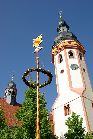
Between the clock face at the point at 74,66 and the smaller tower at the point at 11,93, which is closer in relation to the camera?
the clock face at the point at 74,66

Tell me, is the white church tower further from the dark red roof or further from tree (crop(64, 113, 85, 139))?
the dark red roof

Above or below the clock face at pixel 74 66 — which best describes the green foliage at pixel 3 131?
below

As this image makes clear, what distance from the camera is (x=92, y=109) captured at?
38.1 m

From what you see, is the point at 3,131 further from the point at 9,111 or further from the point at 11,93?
the point at 11,93

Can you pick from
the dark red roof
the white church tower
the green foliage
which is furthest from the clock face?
the green foliage

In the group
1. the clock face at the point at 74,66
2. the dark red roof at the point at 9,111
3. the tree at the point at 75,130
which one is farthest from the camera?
the dark red roof at the point at 9,111

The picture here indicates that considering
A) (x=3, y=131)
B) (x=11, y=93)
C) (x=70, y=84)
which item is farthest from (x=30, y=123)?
(x=11, y=93)

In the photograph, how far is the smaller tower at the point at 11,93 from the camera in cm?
5699

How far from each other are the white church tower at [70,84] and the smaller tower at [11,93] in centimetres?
1485

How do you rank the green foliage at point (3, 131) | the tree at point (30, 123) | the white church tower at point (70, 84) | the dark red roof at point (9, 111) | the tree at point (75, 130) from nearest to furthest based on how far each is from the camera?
the tree at point (30, 123) → the green foliage at point (3, 131) → the tree at point (75, 130) → the white church tower at point (70, 84) → the dark red roof at point (9, 111)

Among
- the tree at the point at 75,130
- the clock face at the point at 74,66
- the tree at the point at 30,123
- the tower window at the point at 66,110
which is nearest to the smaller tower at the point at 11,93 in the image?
the clock face at the point at 74,66

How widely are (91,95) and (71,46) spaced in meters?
8.21

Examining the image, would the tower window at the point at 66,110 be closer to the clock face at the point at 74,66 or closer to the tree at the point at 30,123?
the clock face at the point at 74,66

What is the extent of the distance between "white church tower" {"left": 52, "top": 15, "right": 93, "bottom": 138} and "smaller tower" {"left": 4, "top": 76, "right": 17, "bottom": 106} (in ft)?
48.7
